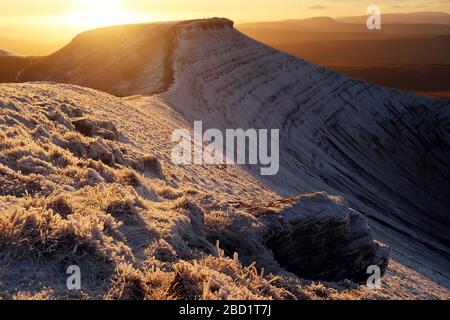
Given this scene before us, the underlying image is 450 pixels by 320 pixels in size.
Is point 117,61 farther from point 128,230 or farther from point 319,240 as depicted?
point 128,230

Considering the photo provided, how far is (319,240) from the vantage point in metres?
9.89

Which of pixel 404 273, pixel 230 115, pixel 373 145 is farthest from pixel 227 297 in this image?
pixel 373 145

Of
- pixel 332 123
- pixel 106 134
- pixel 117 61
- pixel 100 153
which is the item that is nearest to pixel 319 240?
pixel 100 153

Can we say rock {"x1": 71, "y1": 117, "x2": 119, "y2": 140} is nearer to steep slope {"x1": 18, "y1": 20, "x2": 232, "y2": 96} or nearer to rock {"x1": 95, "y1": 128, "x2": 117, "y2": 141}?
rock {"x1": 95, "y1": 128, "x2": 117, "y2": 141}

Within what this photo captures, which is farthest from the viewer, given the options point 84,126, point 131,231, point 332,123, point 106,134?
point 332,123

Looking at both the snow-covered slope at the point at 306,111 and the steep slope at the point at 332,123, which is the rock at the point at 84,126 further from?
the steep slope at the point at 332,123

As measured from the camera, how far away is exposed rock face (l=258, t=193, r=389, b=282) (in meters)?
9.51

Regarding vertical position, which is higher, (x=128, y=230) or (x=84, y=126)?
(x=84, y=126)

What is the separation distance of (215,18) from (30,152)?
55.7m

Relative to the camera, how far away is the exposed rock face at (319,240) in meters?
9.51

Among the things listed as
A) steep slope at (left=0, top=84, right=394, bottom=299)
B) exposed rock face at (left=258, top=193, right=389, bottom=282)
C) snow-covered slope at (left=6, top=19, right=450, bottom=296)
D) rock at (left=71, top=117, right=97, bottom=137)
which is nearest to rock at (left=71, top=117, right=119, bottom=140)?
rock at (left=71, top=117, right=97, bottom=137)

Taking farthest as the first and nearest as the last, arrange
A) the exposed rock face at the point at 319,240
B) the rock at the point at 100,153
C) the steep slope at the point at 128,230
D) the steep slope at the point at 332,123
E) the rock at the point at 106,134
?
the steep slope at the point at 332,123, the rock at the point at 106,134, the rock at the point at 100,153, the exposed rock face at the point at 319,240, the steep slope at the point at 128,230

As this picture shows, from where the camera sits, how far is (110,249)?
6551 millimetres

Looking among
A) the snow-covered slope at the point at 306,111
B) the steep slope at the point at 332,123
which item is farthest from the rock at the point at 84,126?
the steep slope at the point at 332,123
